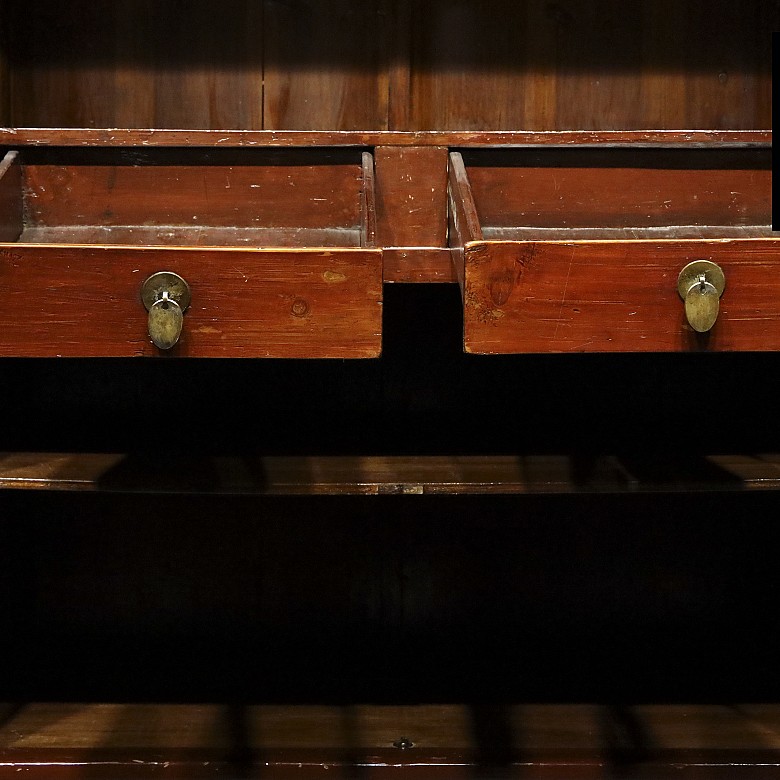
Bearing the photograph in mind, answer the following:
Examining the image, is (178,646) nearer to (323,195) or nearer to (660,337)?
(323,195)

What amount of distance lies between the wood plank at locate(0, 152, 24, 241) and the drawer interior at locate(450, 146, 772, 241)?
64 cm

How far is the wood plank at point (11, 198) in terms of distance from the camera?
1.25 meters

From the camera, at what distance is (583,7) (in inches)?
60.2

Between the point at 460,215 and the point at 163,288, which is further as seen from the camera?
the point at 460,215

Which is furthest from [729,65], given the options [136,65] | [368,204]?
[136,65]

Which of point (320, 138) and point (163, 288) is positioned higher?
point (320, 138)

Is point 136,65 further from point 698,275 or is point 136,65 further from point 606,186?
point 698,275

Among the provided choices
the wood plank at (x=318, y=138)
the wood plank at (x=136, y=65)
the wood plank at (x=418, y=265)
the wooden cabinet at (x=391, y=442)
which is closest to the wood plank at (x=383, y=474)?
the wooden cabinet at (x=391, y=442)

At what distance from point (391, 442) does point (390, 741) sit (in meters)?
0.41

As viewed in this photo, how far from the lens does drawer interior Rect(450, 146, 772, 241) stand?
1.35 m

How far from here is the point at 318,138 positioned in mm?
1320

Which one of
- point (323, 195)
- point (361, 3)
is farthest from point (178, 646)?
point (361, 3)

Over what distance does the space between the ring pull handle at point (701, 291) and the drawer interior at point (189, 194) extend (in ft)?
1.86

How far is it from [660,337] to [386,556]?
802mm
